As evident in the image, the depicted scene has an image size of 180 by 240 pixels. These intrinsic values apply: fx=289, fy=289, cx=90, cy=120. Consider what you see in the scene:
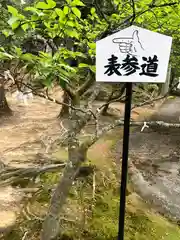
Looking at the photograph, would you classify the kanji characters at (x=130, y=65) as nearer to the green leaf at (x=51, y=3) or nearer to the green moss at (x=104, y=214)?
the green leaf at (x=51, y=3)

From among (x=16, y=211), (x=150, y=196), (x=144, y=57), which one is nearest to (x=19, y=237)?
(x=16, y=211)

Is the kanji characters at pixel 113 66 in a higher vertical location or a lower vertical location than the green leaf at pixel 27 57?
lower

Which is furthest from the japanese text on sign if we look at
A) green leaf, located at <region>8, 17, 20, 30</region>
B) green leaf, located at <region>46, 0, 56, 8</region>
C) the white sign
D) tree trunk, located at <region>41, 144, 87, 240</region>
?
tree trunk, located at <region>41, 144, 87, 240</region>

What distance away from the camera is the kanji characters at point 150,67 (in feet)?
6.49

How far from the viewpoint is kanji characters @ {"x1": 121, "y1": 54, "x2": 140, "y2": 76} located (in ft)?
6.46

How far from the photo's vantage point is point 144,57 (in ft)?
6.48

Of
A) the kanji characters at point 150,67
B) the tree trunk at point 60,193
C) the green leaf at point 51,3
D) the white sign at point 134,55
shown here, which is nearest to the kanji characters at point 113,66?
the white sign at point 134,55

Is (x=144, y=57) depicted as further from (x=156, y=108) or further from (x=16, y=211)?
(x=156, y=108)

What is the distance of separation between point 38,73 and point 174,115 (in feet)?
28.9

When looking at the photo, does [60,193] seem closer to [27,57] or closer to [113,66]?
[113,66]

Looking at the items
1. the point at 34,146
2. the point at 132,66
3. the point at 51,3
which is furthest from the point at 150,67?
the point at 34,146

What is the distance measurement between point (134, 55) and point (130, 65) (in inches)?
2.8

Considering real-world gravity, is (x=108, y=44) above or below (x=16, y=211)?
above

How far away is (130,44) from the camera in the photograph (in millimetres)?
1970
